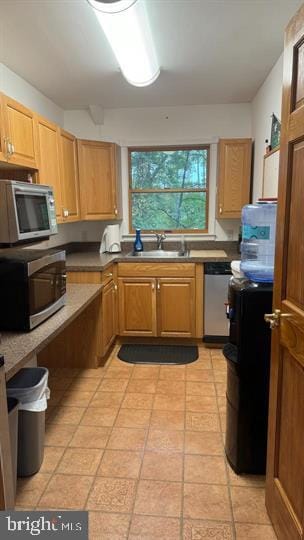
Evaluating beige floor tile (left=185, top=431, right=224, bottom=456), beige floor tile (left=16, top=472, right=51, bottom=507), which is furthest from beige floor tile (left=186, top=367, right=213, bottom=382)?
beige floor tile (left=16, top=472, right=51, bottom=507)

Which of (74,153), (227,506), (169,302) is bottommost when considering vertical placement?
(227,506)

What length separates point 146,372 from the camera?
3.04 metres

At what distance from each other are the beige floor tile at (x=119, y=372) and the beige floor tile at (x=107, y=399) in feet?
0.90

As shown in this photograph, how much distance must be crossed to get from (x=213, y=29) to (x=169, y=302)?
7.30 ft

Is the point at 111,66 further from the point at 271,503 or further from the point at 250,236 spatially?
the point at 271,503

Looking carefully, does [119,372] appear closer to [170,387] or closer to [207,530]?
[170,387]

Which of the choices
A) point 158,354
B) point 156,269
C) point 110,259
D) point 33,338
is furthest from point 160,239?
point 33,338

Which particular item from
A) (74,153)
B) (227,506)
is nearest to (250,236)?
(227,506)

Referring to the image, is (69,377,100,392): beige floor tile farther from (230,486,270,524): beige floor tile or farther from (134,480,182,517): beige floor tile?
(230,486,270,524): beige floor tile

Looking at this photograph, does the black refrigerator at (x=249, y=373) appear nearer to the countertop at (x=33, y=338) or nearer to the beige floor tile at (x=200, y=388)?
the beige floor tile at (x=200, y=388)

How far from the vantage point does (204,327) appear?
3.47 m

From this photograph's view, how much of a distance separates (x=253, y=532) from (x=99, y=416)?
3.92 ft

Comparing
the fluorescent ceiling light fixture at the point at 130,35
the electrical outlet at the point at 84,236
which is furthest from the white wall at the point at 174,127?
the fluorescent ceiling light fixture at the point at 130,35

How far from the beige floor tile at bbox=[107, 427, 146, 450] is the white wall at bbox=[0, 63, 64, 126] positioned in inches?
101
